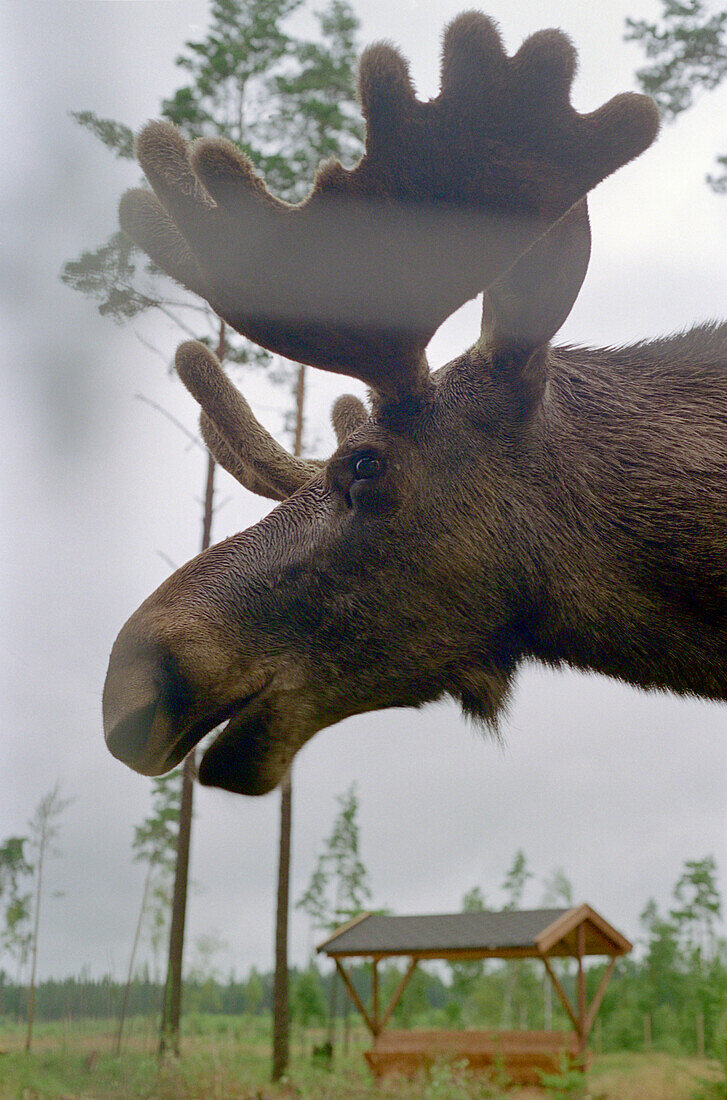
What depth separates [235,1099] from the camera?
16.5ft

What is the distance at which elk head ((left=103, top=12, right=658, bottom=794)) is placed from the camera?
1.12 m

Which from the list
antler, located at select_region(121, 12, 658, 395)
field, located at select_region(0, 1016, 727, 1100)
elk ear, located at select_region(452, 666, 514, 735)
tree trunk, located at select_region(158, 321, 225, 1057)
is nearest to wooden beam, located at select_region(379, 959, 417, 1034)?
field, located at select_region(0, 1016, 727, 1100)

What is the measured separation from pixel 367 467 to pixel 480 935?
28.4ft

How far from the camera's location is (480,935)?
886 centimetres

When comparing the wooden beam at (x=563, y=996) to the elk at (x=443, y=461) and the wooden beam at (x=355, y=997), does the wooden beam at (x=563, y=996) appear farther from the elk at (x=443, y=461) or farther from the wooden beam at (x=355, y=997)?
the elk at (x=443, y=461)

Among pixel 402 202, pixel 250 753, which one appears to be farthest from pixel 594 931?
pixel 402 202

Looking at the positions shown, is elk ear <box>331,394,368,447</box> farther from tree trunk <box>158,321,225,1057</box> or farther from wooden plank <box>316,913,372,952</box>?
wooden plank <box>316,913,372,952</box>

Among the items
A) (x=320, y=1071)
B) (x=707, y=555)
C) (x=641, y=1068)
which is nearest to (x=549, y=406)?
(x=707, y=555)

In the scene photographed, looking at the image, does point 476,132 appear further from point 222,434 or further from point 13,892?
point 13,892

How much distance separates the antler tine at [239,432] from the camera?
171cm

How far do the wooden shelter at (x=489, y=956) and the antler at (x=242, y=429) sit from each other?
6.93 metres

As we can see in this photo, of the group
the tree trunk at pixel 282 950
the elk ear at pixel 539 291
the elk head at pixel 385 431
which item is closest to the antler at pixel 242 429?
the elk head at pixel 385 431

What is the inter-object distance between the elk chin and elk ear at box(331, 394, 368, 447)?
2.36 ft

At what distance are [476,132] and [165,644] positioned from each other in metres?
0.77
